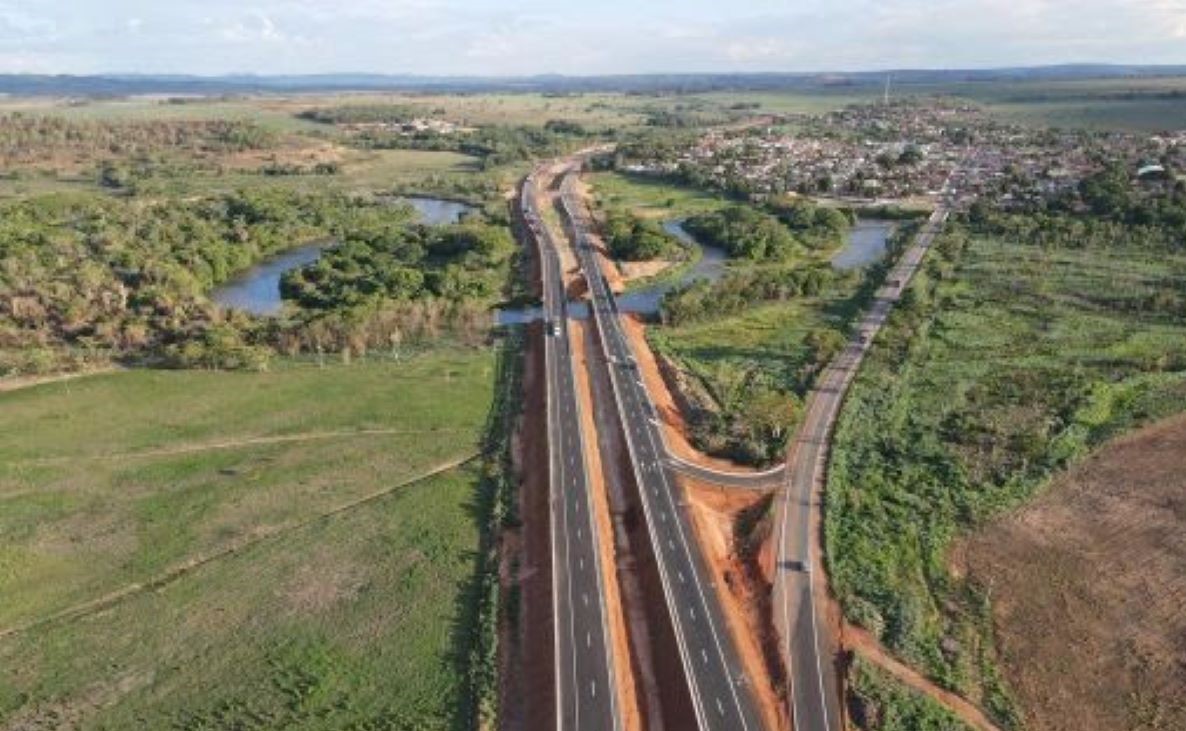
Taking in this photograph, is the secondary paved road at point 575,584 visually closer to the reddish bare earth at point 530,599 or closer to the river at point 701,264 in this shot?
the reddish bare earth at point 530,599

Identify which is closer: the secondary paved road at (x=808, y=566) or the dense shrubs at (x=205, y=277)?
the secondary paved road at (x=808, y=566)

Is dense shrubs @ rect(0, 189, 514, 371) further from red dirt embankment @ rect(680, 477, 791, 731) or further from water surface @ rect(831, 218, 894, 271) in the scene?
water surface @ rect(831, 218, 894, 271)

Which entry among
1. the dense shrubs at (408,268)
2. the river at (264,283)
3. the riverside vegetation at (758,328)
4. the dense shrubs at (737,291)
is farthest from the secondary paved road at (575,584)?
the river at (264,283)

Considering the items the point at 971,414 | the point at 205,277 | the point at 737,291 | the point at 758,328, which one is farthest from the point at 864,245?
the point at 205,277

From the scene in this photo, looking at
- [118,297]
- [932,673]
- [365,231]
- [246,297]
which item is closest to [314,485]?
[932,673]

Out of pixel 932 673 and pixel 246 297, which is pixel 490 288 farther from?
pixel 932 673

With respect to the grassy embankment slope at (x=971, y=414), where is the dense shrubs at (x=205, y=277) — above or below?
above
